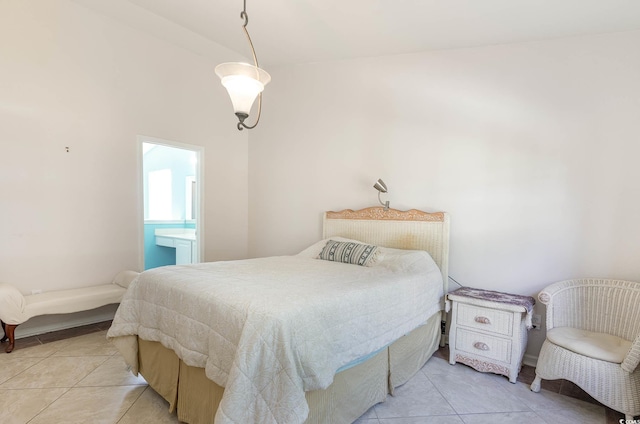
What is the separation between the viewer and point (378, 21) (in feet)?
8.95

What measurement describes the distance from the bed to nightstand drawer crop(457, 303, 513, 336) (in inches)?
8.8

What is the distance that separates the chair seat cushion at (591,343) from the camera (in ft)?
6.30

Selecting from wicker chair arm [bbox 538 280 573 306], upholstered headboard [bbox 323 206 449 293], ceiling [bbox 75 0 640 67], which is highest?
ceiling [bbox 75 0 640 67]

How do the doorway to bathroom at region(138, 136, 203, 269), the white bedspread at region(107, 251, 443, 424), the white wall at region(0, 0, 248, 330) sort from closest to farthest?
the white bedspread at region(107, 251, 443, 424) → the white wall at region(0, 0, 248, 330) → the doorway to bathroom at region(138, 136, 203, 269)

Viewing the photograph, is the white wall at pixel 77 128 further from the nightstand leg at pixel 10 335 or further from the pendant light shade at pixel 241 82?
the pendant light shade at pixel 241 82

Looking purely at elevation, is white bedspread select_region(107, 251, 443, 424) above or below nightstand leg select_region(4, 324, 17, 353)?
above

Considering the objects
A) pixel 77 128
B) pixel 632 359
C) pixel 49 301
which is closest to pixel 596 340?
pixel 632 359

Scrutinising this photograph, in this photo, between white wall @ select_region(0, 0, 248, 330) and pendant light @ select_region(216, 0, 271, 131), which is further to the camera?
white wall @ select_region(0, 0, 248, 330)

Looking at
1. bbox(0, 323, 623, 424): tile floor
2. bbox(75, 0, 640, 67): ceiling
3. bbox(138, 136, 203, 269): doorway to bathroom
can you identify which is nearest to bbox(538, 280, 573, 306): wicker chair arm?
bbox(0, 323, 623, 424): tile floor

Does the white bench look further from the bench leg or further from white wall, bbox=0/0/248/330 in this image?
white wall, bbox=0/0/248/330

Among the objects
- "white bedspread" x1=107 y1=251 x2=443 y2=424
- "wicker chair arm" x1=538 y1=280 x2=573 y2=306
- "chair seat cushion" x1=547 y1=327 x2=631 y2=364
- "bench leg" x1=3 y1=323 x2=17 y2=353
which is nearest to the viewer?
"white bedspread" x1=107 y1=251 x2=443 y2=424

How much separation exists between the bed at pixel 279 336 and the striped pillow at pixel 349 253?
0.46 feet

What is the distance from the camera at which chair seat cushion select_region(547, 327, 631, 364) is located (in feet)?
6.30

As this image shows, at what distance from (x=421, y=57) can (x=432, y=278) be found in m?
2.19
